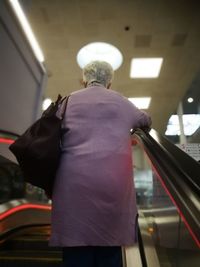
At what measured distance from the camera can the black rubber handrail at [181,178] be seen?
3.21 ft

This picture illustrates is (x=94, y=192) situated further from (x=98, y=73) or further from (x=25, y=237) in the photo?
(x=25, y=237)

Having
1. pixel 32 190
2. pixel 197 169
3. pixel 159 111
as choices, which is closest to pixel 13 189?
pixel 32 190

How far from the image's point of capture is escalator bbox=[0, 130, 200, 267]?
110 centimetres

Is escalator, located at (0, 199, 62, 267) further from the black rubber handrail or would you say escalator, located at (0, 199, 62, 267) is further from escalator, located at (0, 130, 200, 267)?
the black rubber handrail

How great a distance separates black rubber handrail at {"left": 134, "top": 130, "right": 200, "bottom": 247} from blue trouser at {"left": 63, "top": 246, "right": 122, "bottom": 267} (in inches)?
15.7

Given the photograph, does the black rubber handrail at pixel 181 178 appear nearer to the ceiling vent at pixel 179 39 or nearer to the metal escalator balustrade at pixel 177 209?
the metal escalator balustrade at pixel 177 209

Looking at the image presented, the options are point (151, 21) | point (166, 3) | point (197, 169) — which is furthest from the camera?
point (151, 21)

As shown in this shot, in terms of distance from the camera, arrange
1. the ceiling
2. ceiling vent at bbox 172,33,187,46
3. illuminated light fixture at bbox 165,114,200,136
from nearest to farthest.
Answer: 1. illuminated light fixture at bbox 165,114,200,136
2. the ceiling
3. ceiling vent at bbox 172,33,187,46

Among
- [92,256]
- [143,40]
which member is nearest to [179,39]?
[143,40]

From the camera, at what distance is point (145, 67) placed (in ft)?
23.1

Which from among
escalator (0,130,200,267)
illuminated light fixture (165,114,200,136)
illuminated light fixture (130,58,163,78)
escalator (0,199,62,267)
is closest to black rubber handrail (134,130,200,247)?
escalator (0,130,200,267)

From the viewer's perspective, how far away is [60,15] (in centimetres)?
532

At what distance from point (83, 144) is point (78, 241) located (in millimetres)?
455

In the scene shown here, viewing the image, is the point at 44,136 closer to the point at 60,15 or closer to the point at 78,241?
the point at 78,241
